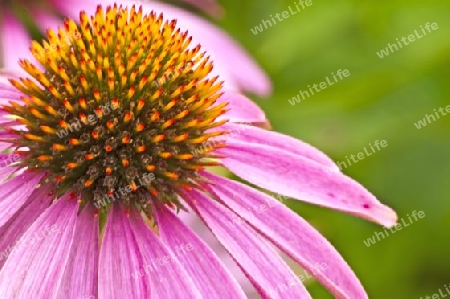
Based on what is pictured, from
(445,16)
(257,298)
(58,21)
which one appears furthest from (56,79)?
(445,16)

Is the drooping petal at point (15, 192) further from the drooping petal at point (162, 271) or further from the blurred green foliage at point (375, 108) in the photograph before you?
the blurred green foliage at point (375, 108)

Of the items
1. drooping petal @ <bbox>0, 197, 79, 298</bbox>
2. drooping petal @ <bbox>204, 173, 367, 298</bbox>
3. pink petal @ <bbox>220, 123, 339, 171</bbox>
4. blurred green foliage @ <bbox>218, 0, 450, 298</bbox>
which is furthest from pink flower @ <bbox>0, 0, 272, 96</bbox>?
drooping petal @ <bbox>0, 197, 79, 298</bbox>

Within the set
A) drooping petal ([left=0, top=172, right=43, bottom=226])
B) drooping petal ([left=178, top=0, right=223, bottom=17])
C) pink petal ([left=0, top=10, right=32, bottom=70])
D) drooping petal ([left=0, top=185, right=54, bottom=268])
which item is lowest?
drooping petal ([left=0, top=185, right=54, bottom=268])

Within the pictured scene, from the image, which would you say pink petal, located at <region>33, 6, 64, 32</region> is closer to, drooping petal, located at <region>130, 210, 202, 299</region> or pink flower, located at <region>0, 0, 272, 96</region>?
pink flower, located at <region>0, 0, 272, 96</region>

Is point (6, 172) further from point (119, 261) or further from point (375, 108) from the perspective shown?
point (375, 108)

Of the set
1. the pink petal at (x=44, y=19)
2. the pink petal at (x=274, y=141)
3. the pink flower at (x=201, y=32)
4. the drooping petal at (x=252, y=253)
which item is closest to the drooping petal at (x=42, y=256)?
the drooping petal at (x=252, y=253)

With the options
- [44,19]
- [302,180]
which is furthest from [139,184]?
[44,19]
